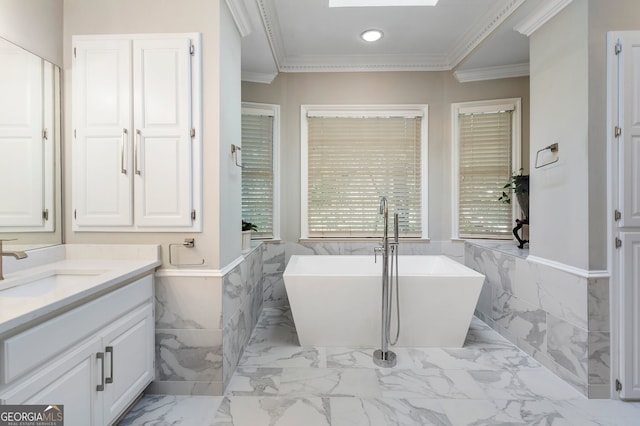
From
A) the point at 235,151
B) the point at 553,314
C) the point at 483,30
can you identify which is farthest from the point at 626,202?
the point at 235,151

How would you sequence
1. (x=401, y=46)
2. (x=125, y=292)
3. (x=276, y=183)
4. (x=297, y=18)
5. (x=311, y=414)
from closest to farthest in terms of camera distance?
(x=125, y=292), (x=311, y=414), (x=297, y=18), (x=401, y=46), (x=276, y=183)

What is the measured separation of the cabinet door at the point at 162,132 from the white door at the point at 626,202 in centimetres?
254

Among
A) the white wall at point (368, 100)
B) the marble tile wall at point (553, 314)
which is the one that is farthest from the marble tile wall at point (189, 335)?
the marble tile wall at point (553, 314)

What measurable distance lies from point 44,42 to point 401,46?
112 inches

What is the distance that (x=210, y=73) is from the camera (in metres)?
1.86

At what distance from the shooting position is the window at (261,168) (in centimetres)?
333

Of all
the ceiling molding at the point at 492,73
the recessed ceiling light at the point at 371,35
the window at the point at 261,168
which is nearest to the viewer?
the recessed ceiling light at the point at 371,35

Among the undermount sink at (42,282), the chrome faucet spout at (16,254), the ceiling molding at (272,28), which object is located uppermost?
the ceiling molding at (272,28)

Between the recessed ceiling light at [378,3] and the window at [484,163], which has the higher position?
the recessed ceiling light at [378,3]

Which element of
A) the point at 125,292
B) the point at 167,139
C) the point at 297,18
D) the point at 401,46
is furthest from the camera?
the point at 401,46

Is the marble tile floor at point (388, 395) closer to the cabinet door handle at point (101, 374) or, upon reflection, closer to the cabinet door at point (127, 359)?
the cabinet door at point (127, 359)

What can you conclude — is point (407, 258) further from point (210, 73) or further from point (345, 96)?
point (210, 73)

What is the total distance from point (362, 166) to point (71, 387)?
114 inches

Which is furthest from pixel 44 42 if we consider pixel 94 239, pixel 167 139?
pixel 94 239
